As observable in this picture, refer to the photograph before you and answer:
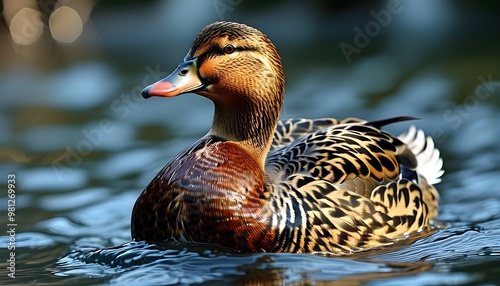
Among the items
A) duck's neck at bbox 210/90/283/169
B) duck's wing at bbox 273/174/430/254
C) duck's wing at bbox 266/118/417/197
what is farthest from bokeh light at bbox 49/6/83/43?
duck's wing at bbox 273/174/430/254

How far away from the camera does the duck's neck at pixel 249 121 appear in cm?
676

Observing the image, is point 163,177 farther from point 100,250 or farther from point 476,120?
point 476,120

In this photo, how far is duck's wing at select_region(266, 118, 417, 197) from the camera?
685 centimetres

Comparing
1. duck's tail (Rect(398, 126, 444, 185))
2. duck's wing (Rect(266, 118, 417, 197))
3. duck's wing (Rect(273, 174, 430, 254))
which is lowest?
duck's wing (Rect(273, 174, 430, 254))

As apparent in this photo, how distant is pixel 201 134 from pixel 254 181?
4212 millimetres

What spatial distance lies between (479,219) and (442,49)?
17.7 ft

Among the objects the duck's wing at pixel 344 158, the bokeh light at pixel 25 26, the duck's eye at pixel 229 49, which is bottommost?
the duck's wing at pixel 344 158

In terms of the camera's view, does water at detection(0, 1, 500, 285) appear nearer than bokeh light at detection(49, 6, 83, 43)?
Yes

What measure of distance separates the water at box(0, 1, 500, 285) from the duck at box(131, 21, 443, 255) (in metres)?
0.15

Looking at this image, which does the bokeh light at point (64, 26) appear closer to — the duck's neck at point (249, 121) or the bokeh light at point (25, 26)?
the bokeh light at point (25, 26)

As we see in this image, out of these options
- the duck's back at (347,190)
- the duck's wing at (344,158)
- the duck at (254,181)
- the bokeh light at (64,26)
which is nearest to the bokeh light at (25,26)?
the bokeh light at (64,26)

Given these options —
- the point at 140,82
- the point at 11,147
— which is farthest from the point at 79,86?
the point at 11,147

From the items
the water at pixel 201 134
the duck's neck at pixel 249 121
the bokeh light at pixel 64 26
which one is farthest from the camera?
the bokeh light at pixel 64 26

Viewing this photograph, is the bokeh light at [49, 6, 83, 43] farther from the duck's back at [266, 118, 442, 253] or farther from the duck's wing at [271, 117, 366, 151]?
the duck's back at [266, 118, 442, 253]
